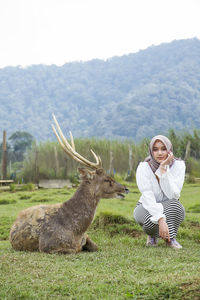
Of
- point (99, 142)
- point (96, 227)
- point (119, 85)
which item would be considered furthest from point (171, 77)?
point (96, 227)

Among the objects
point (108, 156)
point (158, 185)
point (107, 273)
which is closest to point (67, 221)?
point (158, 185)

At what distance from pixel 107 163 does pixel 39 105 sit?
12519 centimetres

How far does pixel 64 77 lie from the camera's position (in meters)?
160

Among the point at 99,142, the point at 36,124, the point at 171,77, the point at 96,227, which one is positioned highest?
the point at 171,77

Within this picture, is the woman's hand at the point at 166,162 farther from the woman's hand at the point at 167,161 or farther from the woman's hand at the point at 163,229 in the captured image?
the woman's hand at the point at 163,229

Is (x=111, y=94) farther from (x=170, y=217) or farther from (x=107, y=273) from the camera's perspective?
(x=107, y=273)

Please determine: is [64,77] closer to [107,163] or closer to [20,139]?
[20,139]

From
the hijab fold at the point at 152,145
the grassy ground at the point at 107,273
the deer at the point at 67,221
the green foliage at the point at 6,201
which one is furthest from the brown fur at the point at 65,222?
the green foliage at the point at 6,201

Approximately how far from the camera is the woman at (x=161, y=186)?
5.13 m

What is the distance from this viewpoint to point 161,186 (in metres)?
5.26

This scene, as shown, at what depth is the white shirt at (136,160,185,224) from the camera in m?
5.09

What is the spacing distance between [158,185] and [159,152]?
45 cm

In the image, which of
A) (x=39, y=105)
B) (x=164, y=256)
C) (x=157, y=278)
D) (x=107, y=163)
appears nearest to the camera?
(x=157, y=278)

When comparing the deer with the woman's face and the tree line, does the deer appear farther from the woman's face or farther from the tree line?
the tree line
